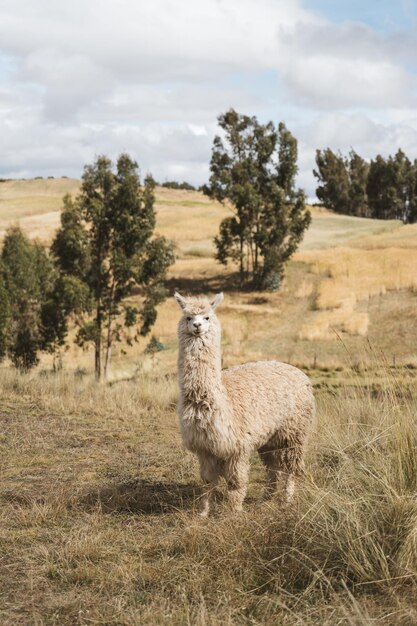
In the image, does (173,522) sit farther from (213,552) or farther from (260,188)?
(260,188)

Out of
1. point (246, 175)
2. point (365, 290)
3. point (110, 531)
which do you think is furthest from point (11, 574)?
point (246, 175)

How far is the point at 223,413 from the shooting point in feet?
21.6

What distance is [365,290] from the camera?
3878cm

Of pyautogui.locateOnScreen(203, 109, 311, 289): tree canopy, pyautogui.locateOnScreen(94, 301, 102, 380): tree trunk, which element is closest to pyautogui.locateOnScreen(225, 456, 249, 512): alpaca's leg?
pyautogui.locateOnScreen(94, 301, 102, 380): tree trunk

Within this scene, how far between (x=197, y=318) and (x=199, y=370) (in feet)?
1.54

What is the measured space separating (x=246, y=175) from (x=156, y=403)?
104ft

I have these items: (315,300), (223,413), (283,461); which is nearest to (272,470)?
(283,461)

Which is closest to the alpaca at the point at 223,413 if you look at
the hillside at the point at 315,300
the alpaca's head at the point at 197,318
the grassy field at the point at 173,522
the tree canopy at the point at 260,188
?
the alpaca's head at the point at 197,318

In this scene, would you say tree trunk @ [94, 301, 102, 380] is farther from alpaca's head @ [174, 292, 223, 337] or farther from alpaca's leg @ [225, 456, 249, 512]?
alpaca's leg @ [225, 456, 249, 512]

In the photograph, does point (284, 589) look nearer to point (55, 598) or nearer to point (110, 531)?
point (55, 598)

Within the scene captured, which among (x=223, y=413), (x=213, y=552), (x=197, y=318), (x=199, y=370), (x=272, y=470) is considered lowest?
(x=272, y=470)

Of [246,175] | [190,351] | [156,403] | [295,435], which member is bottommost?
[156,403]

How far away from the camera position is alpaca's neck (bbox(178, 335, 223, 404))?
21.7ft

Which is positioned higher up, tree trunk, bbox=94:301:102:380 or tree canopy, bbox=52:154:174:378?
tree canopy, bbox=52:154:174:378
